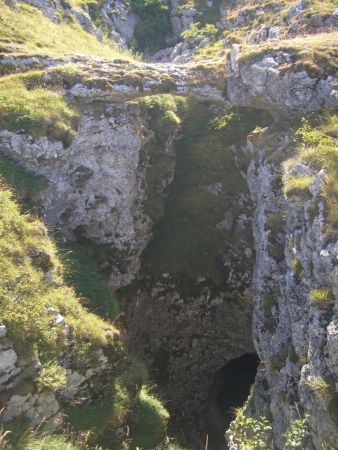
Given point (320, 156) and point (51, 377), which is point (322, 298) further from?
point (51, 377)

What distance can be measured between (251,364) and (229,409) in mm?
2935

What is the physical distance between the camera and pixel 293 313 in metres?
11.9

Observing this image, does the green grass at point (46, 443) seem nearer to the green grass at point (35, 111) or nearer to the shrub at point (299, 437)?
the shrub at point (299, 437)

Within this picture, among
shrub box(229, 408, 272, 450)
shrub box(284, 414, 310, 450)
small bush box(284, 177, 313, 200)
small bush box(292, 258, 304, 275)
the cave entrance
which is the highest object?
small bush box(284, 177, 313, 200)

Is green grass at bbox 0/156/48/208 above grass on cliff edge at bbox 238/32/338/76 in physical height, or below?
below

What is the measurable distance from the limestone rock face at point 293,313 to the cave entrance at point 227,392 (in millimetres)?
5255

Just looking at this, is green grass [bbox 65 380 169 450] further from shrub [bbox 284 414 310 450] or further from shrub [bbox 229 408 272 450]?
shrub [bbox 284 414 310 450]

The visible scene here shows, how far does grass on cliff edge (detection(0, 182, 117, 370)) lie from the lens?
1038 centimetres

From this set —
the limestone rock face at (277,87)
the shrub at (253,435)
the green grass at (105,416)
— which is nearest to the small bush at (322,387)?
the shrub at (253,435)

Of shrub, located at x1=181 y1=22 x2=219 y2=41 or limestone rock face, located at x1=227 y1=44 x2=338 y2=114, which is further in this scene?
shrub, located at x1=181 y1=22 x2=219 y2=41

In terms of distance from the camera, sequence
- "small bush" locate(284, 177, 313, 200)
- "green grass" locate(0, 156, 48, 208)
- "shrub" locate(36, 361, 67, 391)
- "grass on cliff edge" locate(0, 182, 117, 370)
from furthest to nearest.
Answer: "green grass" locate(0, 156, 48, 208), "small bush" locate(284, 177, 313, 200), "grass on cliff edge" locate(0, 182, 117, 370), "shrub" locate(36, 361, 67, 391)

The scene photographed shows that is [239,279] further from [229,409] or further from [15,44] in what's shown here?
[15,44]

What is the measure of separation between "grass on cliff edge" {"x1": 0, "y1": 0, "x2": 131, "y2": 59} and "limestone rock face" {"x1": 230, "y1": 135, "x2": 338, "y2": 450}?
11.5 meters

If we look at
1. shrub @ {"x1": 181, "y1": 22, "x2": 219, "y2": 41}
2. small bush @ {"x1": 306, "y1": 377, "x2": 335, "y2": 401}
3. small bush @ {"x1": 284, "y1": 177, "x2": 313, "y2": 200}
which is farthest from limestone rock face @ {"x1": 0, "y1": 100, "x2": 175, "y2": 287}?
shrub @ {"x1": 181, "y1": 22, "x2": 219, "y2": 41}
